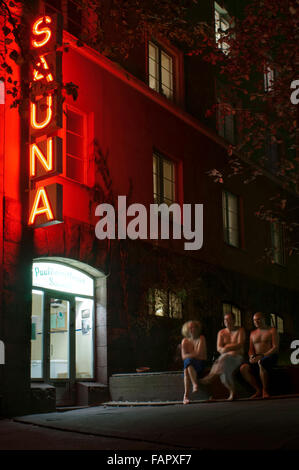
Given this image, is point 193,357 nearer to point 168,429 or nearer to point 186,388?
point 186,388

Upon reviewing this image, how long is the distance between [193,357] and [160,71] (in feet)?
33.0

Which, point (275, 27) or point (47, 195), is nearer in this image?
point (47, 195)

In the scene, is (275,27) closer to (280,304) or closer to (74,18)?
(74,18)

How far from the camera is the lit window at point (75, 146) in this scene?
49.4ft

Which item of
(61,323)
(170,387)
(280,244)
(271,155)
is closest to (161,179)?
→ (61,323)

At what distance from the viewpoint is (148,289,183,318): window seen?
54.2 feet

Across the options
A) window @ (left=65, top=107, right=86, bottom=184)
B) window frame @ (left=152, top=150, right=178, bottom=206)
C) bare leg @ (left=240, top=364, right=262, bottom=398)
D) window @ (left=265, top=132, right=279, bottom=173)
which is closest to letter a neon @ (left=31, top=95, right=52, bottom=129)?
window @ (left=65, top=107, right=86, bottom=184)

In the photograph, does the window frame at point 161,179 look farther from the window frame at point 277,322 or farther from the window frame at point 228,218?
the window frame at point 277,322

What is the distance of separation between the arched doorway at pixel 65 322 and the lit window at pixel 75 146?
2.23 meters

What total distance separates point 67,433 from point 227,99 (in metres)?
16.1

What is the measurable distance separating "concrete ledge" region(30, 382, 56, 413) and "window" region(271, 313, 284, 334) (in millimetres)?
12597

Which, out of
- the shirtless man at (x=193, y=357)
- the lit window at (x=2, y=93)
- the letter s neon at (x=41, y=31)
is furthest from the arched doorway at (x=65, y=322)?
the letter s neon at (x=41, y=31)

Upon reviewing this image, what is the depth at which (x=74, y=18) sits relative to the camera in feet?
52.3
